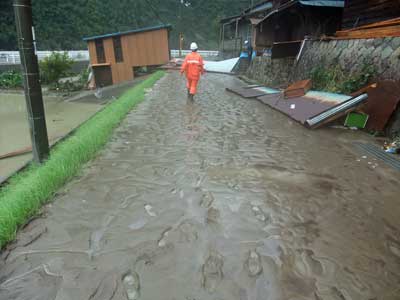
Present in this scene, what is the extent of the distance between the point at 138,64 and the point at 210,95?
1361 centimetres

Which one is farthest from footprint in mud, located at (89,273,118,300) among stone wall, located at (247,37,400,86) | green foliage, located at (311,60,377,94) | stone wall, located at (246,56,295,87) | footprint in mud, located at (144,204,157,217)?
stone wall, located at (246,56,295,87)

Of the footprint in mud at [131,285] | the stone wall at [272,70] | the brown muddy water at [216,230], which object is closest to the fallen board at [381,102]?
the brown muddy water at [216,230]

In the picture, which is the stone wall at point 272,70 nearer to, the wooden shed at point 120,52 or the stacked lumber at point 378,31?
the stacked lumber at point 378,31

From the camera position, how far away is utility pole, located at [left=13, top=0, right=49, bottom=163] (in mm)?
4223

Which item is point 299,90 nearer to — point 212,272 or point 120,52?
point 212,272

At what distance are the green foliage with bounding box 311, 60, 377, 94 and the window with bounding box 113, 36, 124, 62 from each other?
1713cm

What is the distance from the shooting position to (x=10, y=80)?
24.6 meters

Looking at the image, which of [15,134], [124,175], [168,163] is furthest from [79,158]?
[15,134]

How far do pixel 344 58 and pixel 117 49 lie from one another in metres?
18.5

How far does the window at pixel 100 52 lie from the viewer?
75.9 feet

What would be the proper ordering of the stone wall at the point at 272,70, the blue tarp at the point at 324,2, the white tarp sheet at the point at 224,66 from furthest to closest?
the white tarp sheet at the point at 224,66 → the stone wall at the point at 272,70 → the blue tarp at the point at 324,2

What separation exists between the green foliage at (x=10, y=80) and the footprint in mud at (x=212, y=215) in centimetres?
2552

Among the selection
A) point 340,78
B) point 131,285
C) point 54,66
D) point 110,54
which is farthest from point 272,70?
point 54,66

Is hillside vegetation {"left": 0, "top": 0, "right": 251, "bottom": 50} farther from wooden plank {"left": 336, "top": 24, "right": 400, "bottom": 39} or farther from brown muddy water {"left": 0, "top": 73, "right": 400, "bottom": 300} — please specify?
brown muddy water {"left": 0, "top": 73, "right": 400, "bottom": 300}
